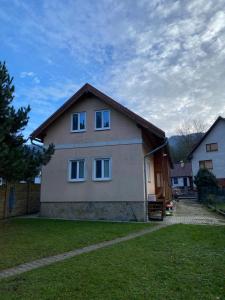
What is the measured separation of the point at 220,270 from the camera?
17.7 ft

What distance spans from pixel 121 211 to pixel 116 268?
8.75 m

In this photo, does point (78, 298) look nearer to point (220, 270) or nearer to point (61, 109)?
point (220, 270)

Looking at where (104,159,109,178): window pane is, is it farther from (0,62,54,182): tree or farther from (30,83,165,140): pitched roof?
(0,62,54,182): tree

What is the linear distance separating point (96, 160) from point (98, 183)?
1354 millimetres

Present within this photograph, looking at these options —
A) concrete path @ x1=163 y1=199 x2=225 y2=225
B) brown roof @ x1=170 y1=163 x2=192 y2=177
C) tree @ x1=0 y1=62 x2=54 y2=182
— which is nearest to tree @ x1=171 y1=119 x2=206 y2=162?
brown roof @ x1=170 y1=163 x2=192 y2=177

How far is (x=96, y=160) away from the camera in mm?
15406

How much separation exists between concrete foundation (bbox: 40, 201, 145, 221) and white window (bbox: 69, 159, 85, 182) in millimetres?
1479

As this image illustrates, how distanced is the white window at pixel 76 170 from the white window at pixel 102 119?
2.27m

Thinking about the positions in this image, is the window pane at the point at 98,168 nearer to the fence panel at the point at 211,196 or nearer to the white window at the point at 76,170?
the white window at the point at 76,170

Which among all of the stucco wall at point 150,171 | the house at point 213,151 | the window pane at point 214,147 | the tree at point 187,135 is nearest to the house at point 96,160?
the stucco wall at point 150,171

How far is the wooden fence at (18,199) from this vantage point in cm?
1534

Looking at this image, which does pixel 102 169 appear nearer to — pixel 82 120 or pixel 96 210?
pixel 96 210

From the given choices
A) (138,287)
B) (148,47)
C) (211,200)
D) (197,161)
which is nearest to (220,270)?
(138,287)

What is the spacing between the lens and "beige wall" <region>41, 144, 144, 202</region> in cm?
1431
